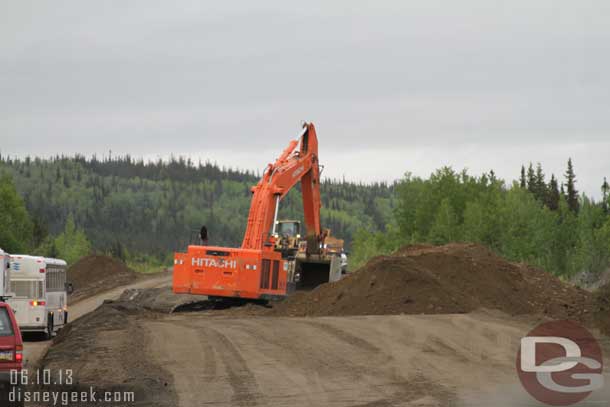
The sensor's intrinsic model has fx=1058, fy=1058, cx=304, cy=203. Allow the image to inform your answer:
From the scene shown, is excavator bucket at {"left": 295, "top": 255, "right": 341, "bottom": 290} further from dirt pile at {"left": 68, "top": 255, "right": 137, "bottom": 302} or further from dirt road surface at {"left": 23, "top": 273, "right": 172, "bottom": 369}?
dirt pile at {"left": 68, "top": 255, "right": 137, "bottom": 302}

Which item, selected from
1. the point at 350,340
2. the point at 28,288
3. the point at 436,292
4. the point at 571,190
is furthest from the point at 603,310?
the point at 571,190

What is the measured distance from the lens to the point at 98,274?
72125 mm

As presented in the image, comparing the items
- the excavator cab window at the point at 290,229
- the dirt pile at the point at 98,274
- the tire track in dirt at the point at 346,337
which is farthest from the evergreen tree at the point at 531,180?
the tire track in dirt at the point at 346,337

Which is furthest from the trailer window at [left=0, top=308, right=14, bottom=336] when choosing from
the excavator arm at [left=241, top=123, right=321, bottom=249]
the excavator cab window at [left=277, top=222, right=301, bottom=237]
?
the excavator cab window at [left=277, top=222, right=301, bottom=237]

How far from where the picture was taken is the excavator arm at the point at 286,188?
36.1 metres

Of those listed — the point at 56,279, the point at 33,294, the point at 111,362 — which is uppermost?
the point at 56,279

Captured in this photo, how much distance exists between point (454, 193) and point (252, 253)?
77.5 meters

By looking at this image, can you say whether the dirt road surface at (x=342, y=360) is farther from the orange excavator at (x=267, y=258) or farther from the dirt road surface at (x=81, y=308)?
the orange excavator at (x=267, y=258)

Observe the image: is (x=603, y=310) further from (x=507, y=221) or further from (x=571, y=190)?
(x=571, y=190)

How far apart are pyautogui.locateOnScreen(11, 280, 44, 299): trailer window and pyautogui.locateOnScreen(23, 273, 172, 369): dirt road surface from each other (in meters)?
1.40

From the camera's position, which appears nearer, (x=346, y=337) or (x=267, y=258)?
(x=346, y=337)

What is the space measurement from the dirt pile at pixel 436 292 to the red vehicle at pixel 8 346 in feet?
60.1

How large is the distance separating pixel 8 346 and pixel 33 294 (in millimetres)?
17664

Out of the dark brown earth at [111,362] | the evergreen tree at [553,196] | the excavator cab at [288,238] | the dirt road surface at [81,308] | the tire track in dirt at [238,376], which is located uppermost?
the evergreen tree at [553,196]
